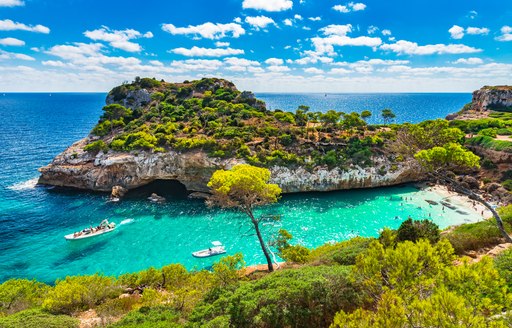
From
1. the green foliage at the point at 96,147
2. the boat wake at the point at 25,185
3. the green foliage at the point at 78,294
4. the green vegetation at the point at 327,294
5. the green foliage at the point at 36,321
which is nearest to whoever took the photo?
the green vegetation at the point at 327,294

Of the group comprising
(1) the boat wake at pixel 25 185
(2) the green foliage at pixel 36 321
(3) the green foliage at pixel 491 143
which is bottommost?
(1) the boat wake at pixel 25 185

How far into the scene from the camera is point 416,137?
15812 millimetres

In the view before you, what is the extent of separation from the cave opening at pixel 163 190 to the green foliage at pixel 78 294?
1005 inches

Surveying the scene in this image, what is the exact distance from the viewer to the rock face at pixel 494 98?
78625 millimetres

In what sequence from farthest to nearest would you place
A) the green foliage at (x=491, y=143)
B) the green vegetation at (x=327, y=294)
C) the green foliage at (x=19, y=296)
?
the green foliage at (x=491, y=143) < the green foliage at (x=19, y=296) < the green vegetation at (x=327, y=294)

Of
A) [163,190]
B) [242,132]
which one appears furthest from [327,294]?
[242,132]

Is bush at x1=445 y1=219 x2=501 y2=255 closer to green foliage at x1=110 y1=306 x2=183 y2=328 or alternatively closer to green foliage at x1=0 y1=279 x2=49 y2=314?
green foliage at x1=110 y1=306 x2=183 y2=328

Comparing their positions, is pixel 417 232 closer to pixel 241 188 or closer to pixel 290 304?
pixel 290 304

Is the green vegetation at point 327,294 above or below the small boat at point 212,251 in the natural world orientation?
above

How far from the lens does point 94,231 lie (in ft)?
102

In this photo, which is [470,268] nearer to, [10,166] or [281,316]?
[281,316]

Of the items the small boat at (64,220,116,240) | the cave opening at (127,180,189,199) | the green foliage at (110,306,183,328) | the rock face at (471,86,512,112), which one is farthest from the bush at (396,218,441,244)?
the rock face at (471,86,512,112)

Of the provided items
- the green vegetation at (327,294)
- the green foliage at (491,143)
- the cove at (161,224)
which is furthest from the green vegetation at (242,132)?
the green vegetation at (327,294)

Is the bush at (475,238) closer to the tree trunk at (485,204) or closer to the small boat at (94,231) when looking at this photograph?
the tree trunk at (485,204)
